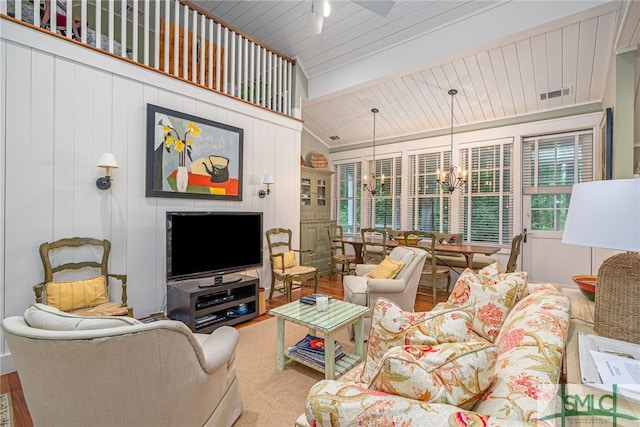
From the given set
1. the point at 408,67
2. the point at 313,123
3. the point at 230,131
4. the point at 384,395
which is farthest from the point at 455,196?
the point at 384,395

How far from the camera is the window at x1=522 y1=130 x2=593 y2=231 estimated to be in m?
4.44

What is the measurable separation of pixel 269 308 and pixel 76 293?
6.88 feet

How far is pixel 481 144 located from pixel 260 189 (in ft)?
12.9

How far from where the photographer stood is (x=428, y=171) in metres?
5.86

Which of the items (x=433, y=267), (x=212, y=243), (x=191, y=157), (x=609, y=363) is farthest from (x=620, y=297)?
(x=191, y=157)

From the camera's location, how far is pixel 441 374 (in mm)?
964

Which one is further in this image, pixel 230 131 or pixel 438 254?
pixel 438 254

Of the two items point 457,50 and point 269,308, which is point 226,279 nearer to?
point 269,308

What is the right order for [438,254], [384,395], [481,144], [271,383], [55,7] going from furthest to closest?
[481,144], [438,254], [55,7], [271,383], [384,395]

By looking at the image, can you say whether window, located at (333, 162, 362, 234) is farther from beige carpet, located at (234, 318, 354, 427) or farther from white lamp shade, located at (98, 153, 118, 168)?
white lamp shade, located at (98, 153, 118, 168)

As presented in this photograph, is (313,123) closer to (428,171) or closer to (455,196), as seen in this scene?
(428,171)

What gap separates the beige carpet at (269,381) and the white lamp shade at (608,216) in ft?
5.95

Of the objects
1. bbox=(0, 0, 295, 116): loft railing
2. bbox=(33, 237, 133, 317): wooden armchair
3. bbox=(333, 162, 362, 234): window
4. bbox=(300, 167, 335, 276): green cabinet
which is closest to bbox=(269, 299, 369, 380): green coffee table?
bbox=(33, 237, 133, 317): wooden armchair

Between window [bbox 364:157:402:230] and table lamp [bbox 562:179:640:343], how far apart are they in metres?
4.88
